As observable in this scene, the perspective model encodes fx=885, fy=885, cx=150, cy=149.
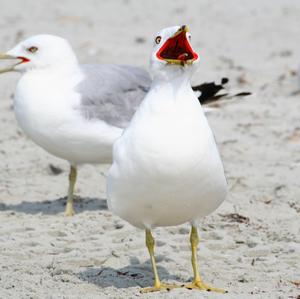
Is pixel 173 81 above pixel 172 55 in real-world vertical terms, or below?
below

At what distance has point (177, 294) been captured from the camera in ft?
14.5

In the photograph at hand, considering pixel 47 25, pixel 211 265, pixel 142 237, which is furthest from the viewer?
pixel 47 25

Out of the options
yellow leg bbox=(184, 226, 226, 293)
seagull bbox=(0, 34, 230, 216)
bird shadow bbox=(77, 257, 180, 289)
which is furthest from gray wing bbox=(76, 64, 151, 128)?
yellow leg bbox=(184, 226, 226, 293)

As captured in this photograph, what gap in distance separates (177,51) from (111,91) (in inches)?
97.7

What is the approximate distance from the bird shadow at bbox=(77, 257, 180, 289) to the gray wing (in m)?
1.58

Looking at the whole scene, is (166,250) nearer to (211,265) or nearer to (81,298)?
(211,265)

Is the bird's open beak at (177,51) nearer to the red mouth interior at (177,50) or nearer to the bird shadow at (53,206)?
the red mouth interior at (177,50)

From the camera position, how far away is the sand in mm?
4828

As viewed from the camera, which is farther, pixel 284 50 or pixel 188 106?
pixel 284 50

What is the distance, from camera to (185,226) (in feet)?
19.2

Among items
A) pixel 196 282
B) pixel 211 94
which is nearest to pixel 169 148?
pixel 196 282

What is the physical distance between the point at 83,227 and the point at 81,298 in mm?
1631

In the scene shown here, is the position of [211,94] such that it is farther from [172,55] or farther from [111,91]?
[172,55]

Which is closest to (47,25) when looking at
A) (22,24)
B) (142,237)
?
(22,24)
